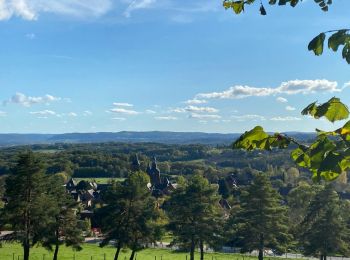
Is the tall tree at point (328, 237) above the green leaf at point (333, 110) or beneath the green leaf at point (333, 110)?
beneath

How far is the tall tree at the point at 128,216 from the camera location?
129 ft

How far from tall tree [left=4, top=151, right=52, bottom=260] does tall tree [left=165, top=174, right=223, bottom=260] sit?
11.6 m

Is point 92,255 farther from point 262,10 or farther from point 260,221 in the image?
point 262,10

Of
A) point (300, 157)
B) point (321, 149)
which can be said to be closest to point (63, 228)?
point (300, 157)

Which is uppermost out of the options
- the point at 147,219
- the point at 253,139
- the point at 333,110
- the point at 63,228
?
the point at 333,110

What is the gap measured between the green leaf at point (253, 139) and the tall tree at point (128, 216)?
3663cm

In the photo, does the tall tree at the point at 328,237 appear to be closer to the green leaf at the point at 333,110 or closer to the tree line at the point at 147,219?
the tree line at the point at 147,219

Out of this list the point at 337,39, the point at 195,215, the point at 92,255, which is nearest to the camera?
the point at 337,39

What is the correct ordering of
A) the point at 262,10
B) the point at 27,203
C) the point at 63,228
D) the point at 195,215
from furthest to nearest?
the point at 195,215, the point at 63,228, the point at 27,203, the point at 262,10

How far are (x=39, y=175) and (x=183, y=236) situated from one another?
14164 millimetres

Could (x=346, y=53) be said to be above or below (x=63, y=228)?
above

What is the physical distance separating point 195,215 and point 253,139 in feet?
128

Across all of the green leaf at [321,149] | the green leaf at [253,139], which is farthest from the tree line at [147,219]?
the green leaf at [321,149]

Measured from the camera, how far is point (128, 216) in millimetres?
39969
